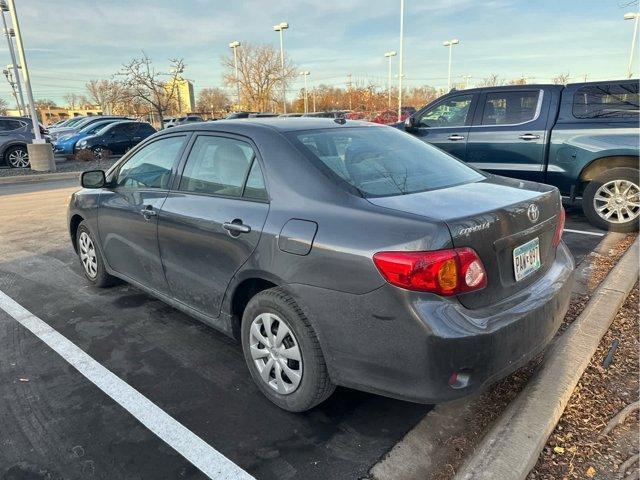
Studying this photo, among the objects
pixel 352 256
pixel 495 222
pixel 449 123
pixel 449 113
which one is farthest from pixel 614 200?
pixel 352 256

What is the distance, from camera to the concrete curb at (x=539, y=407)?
212 centimetres

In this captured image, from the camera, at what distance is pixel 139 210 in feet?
12.2

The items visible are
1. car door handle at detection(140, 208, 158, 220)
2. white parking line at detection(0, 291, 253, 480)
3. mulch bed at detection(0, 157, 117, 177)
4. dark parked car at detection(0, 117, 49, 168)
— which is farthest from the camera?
dark parked car at detection(0, 117, 49, 168)

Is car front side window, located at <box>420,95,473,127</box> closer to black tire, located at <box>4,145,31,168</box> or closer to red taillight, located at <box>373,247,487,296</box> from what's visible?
red taillight, located at <box>373,247,487,296</box>

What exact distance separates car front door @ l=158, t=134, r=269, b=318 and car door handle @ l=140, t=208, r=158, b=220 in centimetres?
11

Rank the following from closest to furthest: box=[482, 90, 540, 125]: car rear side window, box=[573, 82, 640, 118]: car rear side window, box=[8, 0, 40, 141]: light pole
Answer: box=[573, 82, 640, 118]: car rear side window → box=[482, 90, 540, 125]: car rear side window → box=[8, 0, 40, 141]: light pole

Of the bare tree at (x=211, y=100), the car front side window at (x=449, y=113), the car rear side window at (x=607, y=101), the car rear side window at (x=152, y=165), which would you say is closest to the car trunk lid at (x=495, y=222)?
the car rear side window at (x=152, y=165)

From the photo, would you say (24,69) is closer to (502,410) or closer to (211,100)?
(502,410)

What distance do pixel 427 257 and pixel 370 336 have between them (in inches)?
18.2

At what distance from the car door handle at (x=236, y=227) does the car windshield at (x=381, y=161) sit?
56cm

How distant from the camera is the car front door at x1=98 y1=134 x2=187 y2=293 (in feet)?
11.8

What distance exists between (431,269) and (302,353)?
34.0 inches

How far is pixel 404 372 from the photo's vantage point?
2.21 metres

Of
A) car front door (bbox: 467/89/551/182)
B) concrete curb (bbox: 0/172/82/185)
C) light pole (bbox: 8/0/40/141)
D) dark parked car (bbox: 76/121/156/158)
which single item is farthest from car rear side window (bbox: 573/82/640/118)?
dark parked car (bbox: 76/121/156/158)
